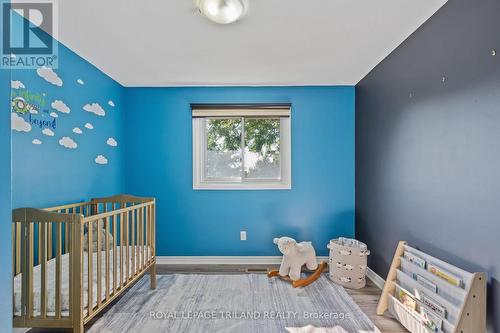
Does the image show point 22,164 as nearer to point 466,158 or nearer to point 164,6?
point 164,6

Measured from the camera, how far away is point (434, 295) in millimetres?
1533

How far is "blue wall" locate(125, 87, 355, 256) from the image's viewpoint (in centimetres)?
313

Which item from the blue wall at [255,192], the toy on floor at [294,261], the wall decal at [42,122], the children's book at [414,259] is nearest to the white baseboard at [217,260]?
the blue wall at [255,192]

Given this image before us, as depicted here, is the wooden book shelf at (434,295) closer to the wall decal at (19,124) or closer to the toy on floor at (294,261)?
the toy on floor at (294,261)

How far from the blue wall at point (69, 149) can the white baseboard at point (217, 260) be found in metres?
1.03

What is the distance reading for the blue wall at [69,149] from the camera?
1790 mm

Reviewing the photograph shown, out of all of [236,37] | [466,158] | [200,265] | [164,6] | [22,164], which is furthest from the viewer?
[200,265]

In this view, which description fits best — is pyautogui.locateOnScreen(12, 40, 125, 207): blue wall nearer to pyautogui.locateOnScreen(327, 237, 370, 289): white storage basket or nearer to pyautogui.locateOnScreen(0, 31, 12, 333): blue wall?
pyautogui.locateOnScreen(0, 31, 12, 333): blue wall

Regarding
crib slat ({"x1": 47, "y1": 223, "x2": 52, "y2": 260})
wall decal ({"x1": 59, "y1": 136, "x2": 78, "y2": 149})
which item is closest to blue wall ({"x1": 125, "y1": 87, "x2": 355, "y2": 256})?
wall decal ({"x1": 59, "y1": 136, "x2": 78, "y2": 149})

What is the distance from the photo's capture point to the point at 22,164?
176cm

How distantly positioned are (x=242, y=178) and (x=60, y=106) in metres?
1.95

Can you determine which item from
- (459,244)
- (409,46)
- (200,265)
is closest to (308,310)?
(459,244)

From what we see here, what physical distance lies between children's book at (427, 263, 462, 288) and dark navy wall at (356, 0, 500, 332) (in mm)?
98

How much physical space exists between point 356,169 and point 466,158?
5.33ft
